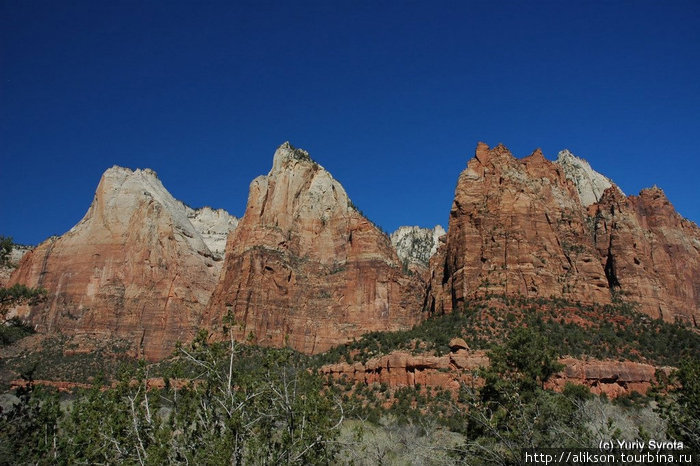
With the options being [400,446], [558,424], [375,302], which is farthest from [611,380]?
[375,302]

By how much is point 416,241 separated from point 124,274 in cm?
8232

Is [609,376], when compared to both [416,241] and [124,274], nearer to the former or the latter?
[124,274]

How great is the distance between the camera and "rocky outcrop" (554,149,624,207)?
104713 mm

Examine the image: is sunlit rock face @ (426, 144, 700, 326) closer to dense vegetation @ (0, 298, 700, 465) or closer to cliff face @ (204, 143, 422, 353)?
cliff face @ (204, 143, 422, 353)

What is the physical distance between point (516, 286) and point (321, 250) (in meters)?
35.7

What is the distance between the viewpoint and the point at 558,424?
20.8m

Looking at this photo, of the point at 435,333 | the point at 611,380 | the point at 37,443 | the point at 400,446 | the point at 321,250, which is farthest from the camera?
the point at 321,250

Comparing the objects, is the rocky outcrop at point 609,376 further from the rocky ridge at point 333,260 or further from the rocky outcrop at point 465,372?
the rocky ridge at point 333,260

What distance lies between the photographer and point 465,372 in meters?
48.7

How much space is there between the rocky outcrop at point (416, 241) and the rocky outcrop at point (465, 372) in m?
88.6

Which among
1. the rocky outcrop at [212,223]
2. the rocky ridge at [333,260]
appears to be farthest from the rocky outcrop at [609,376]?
the rocky outcrop at [212,223]

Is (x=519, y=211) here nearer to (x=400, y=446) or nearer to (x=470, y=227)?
(x=470, y=227)

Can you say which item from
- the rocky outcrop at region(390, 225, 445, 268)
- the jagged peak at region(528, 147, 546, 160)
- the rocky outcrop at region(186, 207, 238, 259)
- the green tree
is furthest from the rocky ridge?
the rocky outcrop at region(390, 225, 445, 268)

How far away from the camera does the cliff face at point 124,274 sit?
84.7 m
